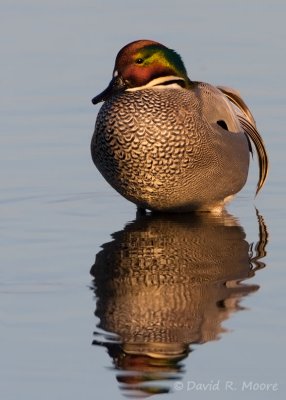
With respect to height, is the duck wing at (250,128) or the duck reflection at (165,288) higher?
the duck wing at (250,128)

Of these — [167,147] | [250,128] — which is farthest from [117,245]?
[250,128]

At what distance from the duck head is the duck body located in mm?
20

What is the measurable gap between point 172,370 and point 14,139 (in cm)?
450

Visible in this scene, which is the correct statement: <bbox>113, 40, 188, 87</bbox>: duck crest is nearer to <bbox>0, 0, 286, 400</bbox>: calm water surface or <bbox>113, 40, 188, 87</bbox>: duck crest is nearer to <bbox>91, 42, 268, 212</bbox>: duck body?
<bbox>91, 42, 268, 212</bbox>: duck body

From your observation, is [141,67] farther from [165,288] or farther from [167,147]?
[165,288]

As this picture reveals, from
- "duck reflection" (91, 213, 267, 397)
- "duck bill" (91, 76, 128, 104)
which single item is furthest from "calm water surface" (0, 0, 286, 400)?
"duck bill" (91, 76, 128, 104)

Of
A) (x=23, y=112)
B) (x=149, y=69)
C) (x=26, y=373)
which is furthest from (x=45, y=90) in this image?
(x=26, y=373)

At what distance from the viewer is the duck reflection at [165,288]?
639 centimetres

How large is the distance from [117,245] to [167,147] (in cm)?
72

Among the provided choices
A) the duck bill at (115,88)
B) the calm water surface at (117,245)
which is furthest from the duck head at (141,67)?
the calm water surface at (117,245)

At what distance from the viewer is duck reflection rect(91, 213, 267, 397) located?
6391mm

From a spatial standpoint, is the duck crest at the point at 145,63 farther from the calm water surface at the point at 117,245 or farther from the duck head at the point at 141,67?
the calm water surface at the point at 117,245

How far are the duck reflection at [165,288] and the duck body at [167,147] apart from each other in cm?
17

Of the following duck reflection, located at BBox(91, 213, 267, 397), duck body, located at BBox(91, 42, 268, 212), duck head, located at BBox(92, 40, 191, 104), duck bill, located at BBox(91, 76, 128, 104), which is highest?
duck head, located at BBox(92, 40, 191, 104)
